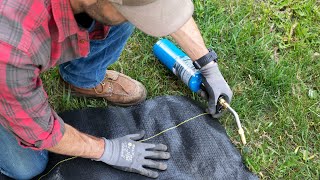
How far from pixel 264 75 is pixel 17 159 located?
1.39 metres

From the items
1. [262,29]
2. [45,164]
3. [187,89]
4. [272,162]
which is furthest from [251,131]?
[45,164]

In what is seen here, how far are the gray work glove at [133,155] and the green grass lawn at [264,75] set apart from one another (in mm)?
463

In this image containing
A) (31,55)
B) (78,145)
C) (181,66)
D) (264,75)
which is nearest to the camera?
(31,55)

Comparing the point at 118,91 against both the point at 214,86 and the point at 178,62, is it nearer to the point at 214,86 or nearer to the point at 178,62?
the point at 178,62

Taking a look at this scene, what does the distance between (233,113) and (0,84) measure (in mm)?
1213

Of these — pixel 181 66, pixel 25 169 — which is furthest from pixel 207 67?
pixel 25 169

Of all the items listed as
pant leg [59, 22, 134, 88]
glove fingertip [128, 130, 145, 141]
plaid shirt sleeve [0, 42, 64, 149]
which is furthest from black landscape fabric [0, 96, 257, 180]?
plaid shirt sleeve [0, 42, 64, 149]

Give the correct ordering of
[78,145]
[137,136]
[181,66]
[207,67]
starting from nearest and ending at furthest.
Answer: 1. [78,145]
2. [137,136]
3. [207,67]
4. [181,66]

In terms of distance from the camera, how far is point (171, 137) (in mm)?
2102

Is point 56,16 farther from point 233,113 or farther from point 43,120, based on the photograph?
point 233,113

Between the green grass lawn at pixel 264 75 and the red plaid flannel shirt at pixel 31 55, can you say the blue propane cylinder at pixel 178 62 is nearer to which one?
the green grass lawn at pixel 264 75

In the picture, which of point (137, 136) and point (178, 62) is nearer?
point (137, 136)

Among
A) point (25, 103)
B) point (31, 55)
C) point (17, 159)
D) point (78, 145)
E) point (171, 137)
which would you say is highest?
point (31, 55)

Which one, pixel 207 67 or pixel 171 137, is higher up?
pixel 207 67
